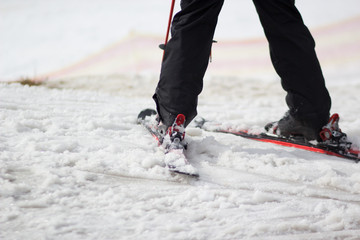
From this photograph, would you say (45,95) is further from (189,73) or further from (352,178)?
(352,178)

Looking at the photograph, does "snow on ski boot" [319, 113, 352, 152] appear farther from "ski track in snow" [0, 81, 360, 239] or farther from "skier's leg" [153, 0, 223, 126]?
"skier's leg" [153, 0, 223, 126]

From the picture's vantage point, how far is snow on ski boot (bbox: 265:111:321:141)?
69.1 inches

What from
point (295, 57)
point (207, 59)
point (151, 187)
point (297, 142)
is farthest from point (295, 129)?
point (151, 187)

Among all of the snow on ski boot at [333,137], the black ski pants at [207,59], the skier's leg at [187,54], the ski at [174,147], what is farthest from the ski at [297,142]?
the skier's leg at [187,54]

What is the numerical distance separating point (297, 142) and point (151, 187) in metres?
0.94

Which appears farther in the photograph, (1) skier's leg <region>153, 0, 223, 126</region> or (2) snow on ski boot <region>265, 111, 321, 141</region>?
(2) snow on ski boot <region>265, 111, 321, 141</region>

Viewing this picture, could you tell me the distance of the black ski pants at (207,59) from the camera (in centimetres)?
151

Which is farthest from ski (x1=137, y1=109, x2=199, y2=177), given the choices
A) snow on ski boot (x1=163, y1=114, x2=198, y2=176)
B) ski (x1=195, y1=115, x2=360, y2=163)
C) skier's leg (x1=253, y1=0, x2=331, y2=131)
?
skier's leg (x1=253, y1=0, x2=331, y2=131)

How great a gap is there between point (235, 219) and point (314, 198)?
372 mm

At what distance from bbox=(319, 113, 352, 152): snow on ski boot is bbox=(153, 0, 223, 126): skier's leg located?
718 mm

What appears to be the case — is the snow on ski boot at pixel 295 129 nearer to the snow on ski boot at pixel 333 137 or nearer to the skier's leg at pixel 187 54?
the snow on ski boot at pixel 333 137

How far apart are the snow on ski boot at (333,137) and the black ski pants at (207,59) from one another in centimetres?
4

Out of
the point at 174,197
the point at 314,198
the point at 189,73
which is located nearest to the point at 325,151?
the point at 314,198

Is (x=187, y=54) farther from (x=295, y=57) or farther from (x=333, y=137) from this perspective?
(x=333, y=137)
